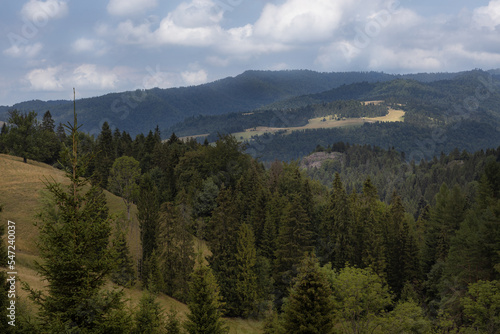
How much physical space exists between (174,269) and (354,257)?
97.6 feet

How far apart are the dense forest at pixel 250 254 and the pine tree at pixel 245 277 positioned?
0.21 m

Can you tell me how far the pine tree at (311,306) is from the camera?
26641 mm

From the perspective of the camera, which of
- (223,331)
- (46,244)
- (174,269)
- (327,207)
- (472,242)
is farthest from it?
(327,207)

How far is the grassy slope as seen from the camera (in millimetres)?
46406

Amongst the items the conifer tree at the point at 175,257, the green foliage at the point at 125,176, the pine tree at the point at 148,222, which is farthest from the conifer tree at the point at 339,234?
the green foliage at the point at 125,176

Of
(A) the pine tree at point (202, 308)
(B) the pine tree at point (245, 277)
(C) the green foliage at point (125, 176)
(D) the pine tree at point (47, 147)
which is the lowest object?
(B) the pine tree at point (245, 277)

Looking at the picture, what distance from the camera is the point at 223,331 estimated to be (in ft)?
103

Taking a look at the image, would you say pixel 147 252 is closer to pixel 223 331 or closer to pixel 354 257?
pixel 223 331

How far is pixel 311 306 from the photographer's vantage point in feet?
87.8

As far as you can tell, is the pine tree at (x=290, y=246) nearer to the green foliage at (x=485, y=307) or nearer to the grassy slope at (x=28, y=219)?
the grassy slope at (x=28, y=219)

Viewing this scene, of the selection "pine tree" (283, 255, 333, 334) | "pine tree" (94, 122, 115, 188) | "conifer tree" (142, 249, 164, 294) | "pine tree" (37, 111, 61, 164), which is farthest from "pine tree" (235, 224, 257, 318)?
"pine tree" (37, 111, 61, 164)

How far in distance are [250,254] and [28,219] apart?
36.5 meters

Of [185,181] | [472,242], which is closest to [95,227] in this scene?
[472,242]

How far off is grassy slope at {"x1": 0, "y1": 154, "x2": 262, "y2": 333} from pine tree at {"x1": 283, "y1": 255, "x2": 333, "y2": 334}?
17.5 metres
